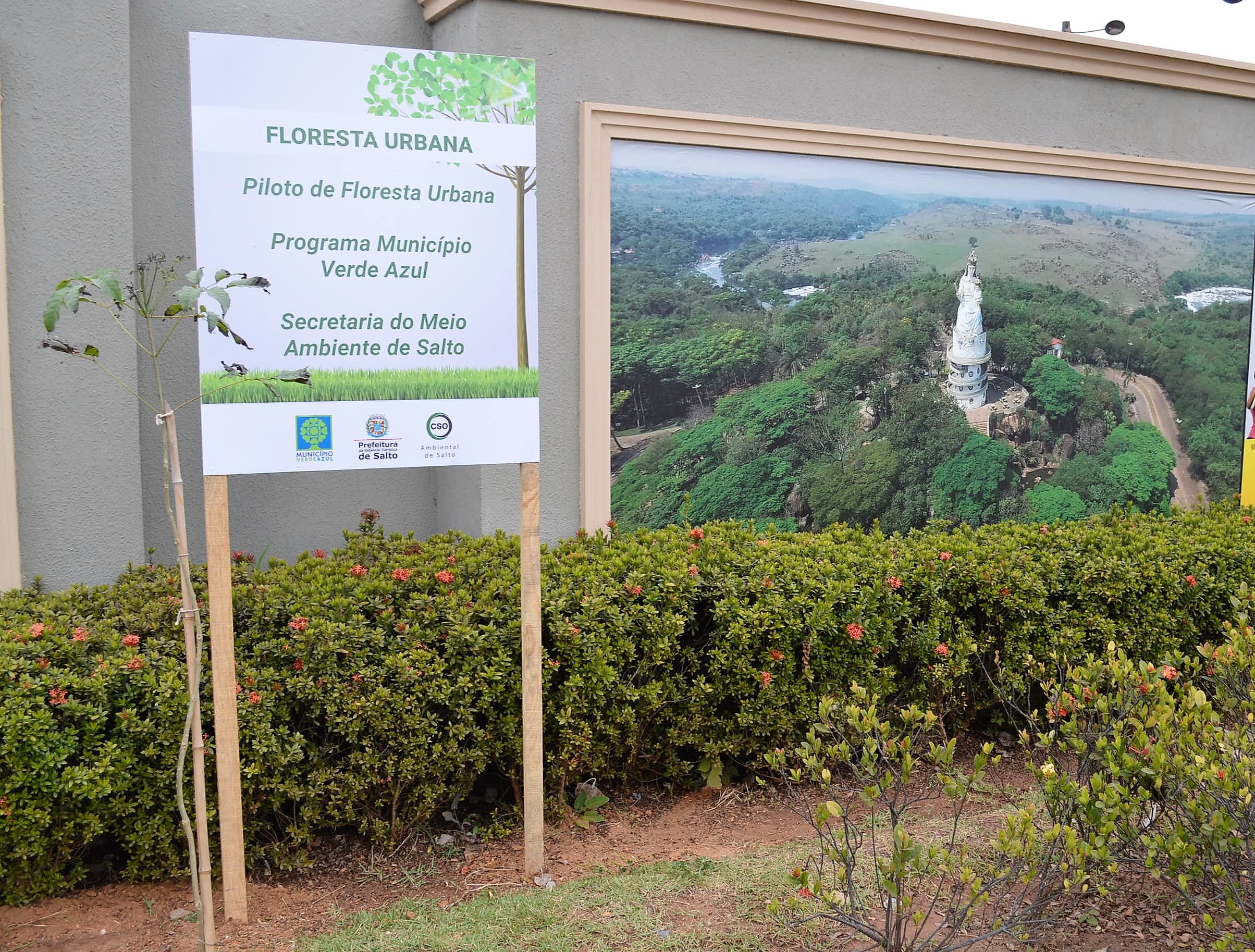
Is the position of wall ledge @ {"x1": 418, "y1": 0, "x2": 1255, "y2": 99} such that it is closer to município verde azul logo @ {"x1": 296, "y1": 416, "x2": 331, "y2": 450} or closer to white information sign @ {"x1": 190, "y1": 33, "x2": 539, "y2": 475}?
white information sign @ {"x1": 190, "y1": 33, "x2": 539, "y2": 475}

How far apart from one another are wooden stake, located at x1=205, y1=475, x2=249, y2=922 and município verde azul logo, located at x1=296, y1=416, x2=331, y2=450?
0.27 meters

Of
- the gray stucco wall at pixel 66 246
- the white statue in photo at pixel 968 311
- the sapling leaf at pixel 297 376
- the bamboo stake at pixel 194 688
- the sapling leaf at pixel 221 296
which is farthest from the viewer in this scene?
the white statue in photo at pixel 968 311

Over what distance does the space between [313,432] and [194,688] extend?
0.88 meters

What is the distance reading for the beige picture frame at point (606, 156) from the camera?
17.2 feet

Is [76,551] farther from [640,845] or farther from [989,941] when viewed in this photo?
[989,941]

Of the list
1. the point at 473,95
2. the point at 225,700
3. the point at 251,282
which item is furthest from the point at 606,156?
the point at 225,700

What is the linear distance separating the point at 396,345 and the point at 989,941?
2673 millimetres

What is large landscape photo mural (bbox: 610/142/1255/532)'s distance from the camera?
5582mm

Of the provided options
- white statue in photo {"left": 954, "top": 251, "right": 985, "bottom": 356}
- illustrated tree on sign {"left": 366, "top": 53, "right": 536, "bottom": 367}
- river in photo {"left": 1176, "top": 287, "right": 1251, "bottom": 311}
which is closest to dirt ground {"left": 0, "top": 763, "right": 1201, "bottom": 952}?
illustrated tree on sign {"left": 366, "top": 53, "right": 536, "bottom": 367}

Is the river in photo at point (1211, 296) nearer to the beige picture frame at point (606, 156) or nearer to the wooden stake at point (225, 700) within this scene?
the beige picture frame at point (606, 156)

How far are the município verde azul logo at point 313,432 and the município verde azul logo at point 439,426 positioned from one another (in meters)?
0.33

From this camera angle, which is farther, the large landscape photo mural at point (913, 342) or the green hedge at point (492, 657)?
the large landscape photo mural at point (913, 342)

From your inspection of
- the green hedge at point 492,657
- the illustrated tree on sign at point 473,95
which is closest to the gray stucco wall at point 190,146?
the green hedge at point 492,657

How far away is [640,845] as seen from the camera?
13.0ft
